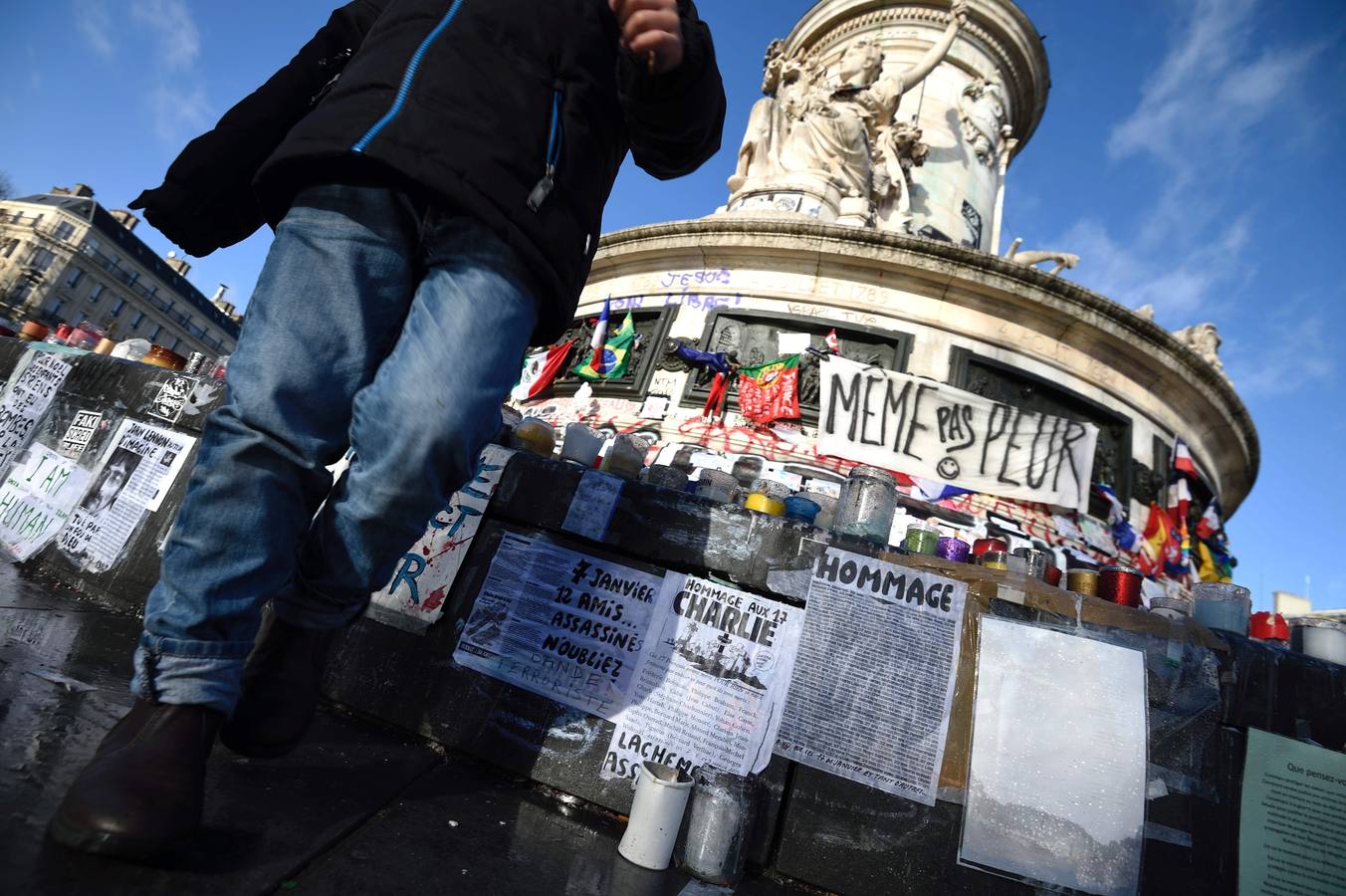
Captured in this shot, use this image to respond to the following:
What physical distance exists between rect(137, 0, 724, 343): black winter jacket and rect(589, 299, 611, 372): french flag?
6.96 metres

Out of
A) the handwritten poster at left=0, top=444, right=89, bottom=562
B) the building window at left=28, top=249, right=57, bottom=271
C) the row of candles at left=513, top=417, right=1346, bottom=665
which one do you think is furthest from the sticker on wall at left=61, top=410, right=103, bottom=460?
the building window at left=28, top=249, right=57, bottom=271

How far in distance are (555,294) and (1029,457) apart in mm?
7122

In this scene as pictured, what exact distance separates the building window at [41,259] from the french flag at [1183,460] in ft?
235

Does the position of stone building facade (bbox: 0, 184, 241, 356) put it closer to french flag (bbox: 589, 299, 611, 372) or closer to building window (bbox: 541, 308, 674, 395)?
building window (bbox: 541, 308, 674, 395)

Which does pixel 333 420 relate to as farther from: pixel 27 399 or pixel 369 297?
pixel 27 399

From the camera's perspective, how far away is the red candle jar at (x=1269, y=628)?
345 cm

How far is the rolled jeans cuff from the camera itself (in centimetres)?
121

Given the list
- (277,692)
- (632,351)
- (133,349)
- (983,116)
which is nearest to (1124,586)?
(277,692)

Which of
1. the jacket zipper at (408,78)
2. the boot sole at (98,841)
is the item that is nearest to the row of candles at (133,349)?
the jacket zipper at (408,78)

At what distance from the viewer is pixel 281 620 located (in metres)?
1.53

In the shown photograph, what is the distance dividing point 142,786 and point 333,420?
0.78m

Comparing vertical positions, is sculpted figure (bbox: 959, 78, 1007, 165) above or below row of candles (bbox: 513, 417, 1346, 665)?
above

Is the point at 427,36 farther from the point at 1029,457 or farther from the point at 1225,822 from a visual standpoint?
the point at 1029,457

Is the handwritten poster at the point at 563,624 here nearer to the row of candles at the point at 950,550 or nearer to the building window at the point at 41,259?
the row of candles at the point at 950,550
